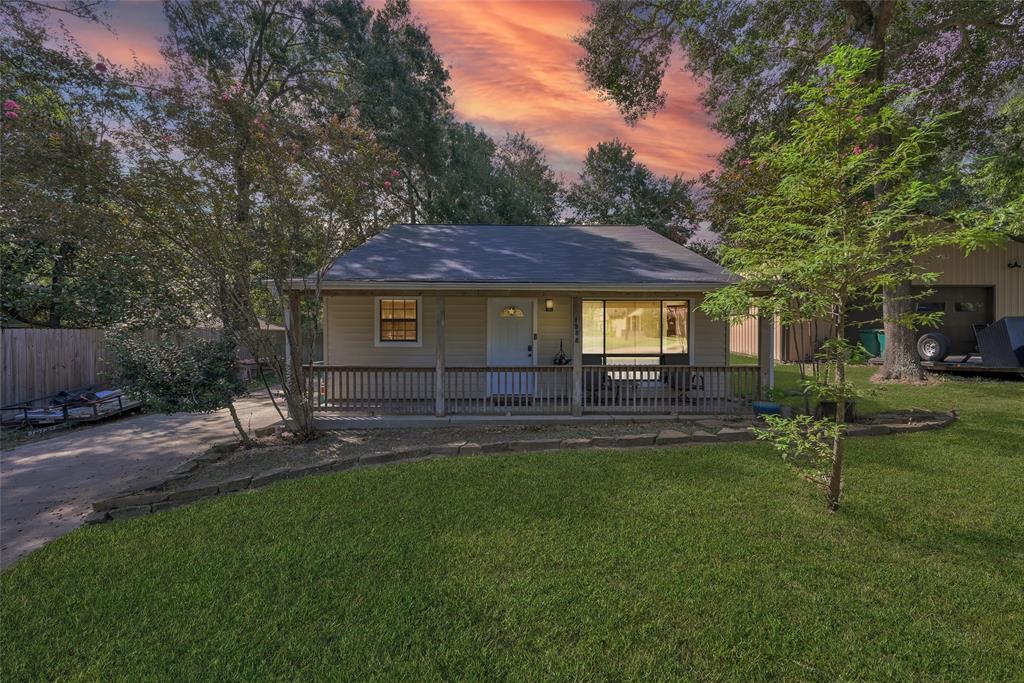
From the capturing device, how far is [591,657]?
2438 mm

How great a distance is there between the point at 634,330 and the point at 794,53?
10692mm

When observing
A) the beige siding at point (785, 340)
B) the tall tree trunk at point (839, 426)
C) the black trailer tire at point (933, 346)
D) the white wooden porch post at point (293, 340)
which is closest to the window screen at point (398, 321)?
the white wooden porch post at point (293, 340)

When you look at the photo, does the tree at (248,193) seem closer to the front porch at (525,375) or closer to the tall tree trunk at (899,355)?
the front porch at (525,375)

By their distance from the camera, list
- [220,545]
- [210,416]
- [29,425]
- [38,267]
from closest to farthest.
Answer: [220,545] < [29,425] < [210,416] < [38,267]

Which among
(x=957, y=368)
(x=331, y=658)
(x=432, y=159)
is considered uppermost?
(x=432, y=159)

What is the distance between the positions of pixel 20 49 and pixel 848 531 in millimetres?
15109

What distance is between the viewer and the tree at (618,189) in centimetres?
2811

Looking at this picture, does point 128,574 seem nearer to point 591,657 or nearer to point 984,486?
point 591,657

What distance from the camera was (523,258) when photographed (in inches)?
376

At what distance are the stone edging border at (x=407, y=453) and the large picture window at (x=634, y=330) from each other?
3.17 metres

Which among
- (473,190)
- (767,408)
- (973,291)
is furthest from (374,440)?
(973,291)

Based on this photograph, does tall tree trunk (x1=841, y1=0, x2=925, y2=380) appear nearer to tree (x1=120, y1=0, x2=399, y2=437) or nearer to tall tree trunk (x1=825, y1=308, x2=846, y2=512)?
tall tree trunk (x1=825, y1=308, x2=846, y2=512)

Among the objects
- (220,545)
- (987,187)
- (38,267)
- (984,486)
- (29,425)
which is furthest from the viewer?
(987,187)

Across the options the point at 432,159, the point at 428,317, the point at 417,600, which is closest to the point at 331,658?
the point at 417,600
